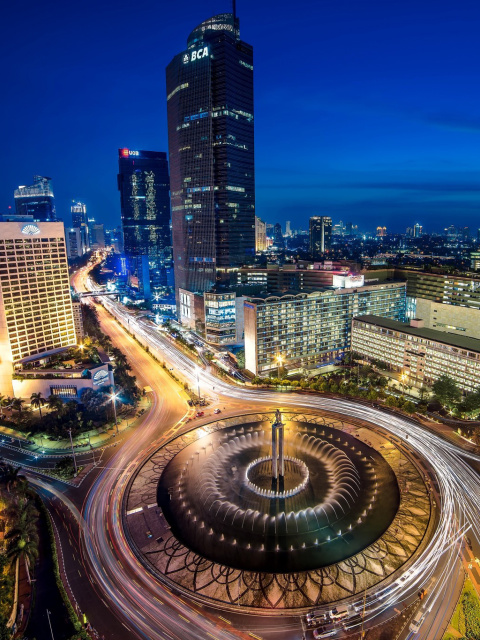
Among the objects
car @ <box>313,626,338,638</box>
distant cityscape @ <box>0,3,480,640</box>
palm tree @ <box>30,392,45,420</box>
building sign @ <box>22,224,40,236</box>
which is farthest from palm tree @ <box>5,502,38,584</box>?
building sign @ <box>22,224,40,236</box>

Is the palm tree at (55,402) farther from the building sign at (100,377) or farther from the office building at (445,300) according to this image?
the office building at (445,300)

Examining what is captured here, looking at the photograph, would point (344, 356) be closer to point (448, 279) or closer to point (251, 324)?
point (251, 324)

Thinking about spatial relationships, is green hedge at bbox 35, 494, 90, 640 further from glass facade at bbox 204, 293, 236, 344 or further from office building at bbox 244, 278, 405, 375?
glass facade at bbox 204, 293, 236, 344

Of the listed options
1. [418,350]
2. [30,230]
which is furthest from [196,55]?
[418,350]

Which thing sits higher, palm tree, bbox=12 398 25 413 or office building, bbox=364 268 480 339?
office building, bbox=364 268 480 339

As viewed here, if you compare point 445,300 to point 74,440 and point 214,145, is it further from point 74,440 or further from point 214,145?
point 74,440

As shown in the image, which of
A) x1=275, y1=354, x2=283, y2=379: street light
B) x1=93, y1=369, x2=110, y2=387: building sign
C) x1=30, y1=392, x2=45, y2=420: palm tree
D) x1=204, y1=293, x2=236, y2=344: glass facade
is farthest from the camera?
x1=204, y1=293, x2=236, y2=344: glass facade
